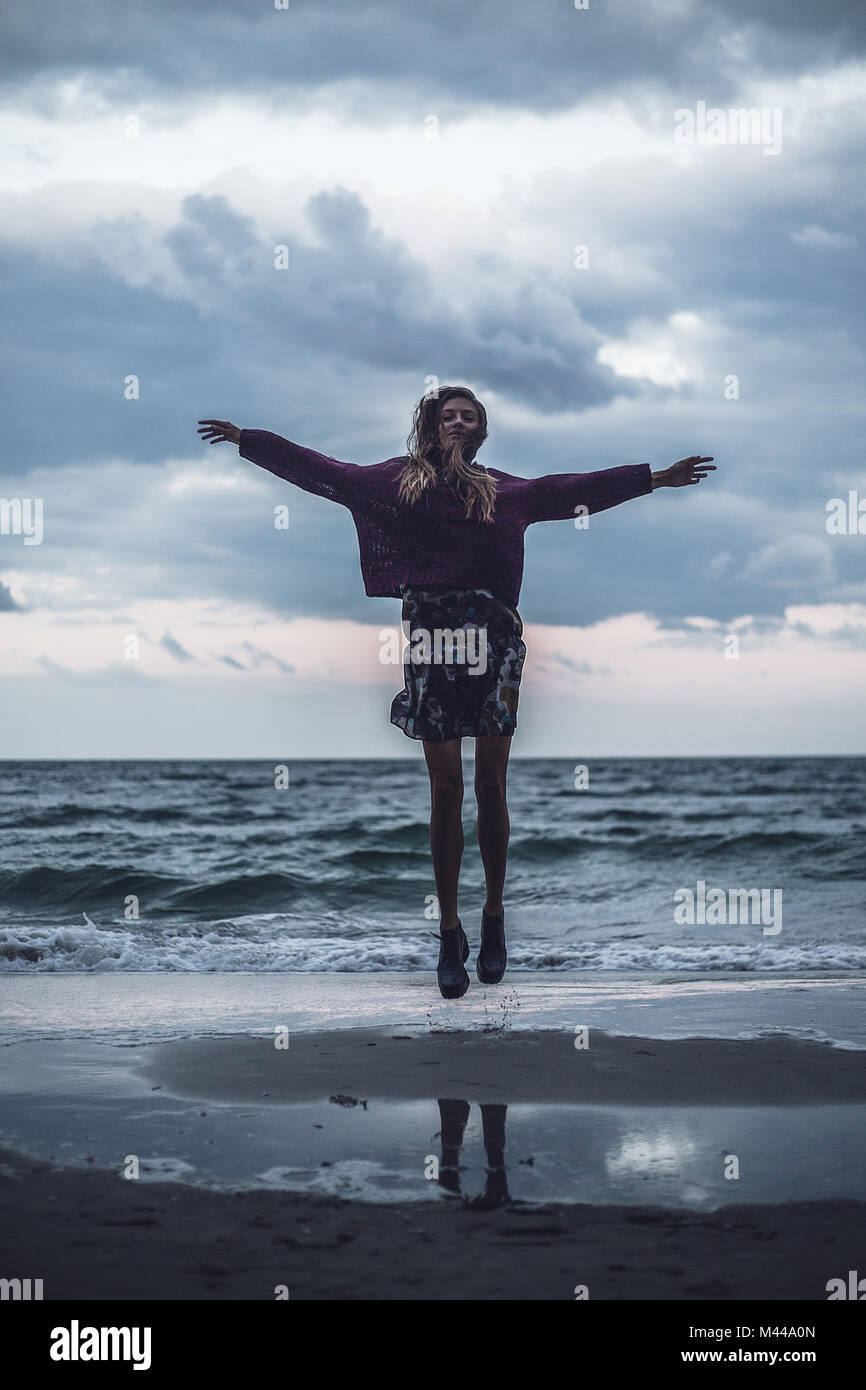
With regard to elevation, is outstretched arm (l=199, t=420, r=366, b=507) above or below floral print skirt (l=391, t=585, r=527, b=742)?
above

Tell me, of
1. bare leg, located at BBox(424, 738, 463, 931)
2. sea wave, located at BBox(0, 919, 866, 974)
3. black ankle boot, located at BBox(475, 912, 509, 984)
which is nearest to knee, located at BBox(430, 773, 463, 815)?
bare leg, located at BBox(424, 738, 463, 931)

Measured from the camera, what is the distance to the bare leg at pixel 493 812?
13.5 feet

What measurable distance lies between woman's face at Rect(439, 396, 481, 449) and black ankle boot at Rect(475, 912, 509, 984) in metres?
1.83

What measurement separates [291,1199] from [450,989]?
7.16 feet

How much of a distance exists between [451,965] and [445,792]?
670 millimetres

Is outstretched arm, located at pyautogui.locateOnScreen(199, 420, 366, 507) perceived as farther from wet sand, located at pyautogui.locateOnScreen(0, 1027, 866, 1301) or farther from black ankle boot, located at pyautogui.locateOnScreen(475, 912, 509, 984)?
wet sand, located at pyautogui.locateOnScreen(0, 1027, 866, 1301)

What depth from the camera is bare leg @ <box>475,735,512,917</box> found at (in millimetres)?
4121

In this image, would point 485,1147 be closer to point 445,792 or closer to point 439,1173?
point 439,1173

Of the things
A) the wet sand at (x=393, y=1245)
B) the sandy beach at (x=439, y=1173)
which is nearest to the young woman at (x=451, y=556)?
the sandy beach at (x=439, y=1173)

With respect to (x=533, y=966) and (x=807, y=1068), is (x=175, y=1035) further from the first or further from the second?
(x=533, y=966)

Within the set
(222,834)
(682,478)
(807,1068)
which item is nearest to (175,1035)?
(807,1068)

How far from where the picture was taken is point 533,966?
635 cm

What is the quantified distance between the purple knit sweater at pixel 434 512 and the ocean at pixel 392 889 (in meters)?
2.89

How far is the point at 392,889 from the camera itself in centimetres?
1120
